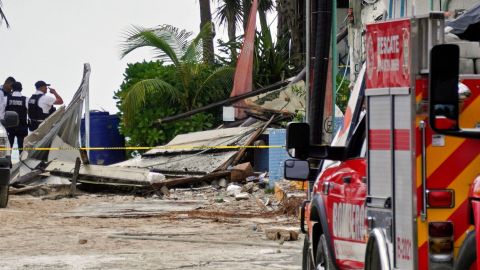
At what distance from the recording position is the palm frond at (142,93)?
97.4 feet

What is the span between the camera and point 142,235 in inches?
632

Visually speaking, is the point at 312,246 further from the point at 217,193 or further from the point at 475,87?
the point at 217,193

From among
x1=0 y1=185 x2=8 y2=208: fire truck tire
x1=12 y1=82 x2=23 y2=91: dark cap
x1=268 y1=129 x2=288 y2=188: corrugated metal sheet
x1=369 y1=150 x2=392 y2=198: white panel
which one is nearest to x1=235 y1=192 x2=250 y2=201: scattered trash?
x1=268 y1=129 x2=288 y2=188: corrugated metal sheet

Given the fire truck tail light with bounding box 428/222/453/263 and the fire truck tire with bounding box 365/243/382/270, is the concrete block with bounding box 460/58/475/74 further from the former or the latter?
the fire truck tail light with bounding box 428/222/453/263

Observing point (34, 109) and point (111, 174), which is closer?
point (111, 174)

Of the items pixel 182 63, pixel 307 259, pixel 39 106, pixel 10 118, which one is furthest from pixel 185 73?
pixel 307 259

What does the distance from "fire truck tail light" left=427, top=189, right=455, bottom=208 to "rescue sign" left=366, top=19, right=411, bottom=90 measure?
2.10ft

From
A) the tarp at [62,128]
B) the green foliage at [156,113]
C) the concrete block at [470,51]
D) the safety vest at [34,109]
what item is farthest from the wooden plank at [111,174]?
the concrete block at [470,51]

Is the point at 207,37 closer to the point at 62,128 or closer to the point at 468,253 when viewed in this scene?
the point at 62,128

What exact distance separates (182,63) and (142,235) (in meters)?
15.7

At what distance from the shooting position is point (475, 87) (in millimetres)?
6953

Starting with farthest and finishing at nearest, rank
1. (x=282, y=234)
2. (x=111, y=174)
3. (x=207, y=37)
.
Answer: (x=207, y=37), (x=111, y=174), (x=282, y=234)

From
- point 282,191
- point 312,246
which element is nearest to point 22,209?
point 282,191

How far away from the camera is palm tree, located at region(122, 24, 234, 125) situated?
31047 mm
